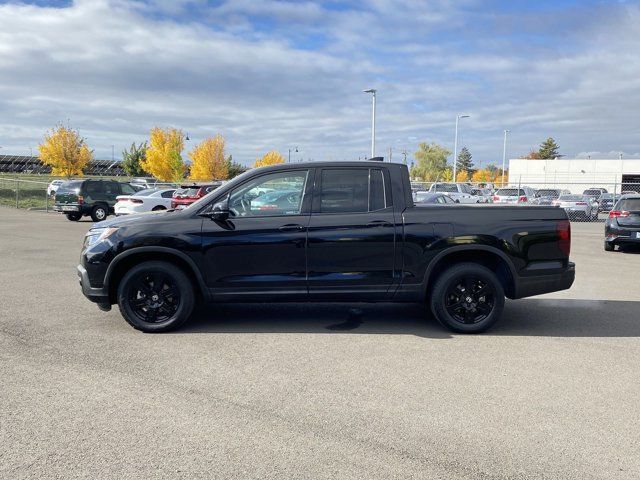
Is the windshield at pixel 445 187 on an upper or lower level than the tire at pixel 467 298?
upper

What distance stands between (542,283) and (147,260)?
170 inches

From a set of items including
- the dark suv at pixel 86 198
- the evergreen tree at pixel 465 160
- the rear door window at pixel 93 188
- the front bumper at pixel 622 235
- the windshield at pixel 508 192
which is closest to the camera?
the front bumper at pixel 622 235

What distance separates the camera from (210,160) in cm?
7344

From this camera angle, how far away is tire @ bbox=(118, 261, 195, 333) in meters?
6.01

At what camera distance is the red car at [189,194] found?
67.8ft

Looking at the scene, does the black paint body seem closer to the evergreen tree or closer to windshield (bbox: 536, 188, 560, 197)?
windshield (bbox: 536, 188, 560, 197)

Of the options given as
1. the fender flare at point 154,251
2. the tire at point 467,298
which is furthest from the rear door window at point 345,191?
the fender flare at point 154,251

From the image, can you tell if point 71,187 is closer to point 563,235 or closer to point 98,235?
point 98,235

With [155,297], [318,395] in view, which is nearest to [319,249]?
[155,297]

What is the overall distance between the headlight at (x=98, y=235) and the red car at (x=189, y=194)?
46.1ft

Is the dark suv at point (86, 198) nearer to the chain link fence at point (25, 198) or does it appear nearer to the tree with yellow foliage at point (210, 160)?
the chain link fence at point (25, 198)

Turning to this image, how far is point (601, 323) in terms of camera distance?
21.6 ft

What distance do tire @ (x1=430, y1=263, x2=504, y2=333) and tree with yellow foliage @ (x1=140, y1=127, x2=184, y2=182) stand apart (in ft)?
221

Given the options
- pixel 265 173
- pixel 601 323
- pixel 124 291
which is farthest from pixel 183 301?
pixel 601 323
